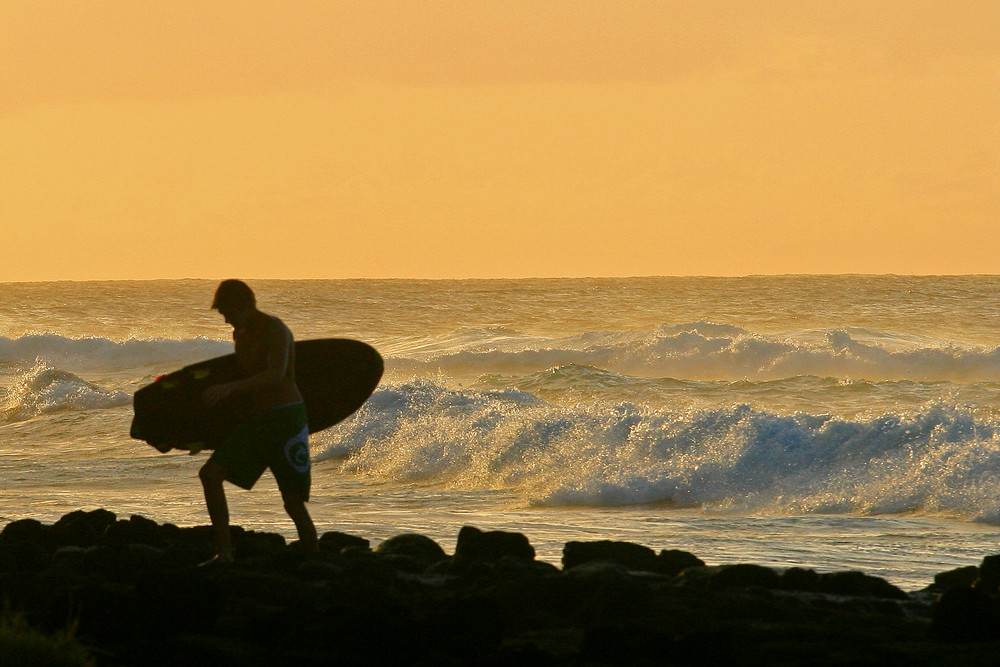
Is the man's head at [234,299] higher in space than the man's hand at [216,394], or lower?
higher

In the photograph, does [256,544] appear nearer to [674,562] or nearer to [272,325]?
[272,325]

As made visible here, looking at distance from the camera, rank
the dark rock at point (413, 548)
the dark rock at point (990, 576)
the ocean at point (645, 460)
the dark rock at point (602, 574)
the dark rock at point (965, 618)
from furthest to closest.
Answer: the ocean at point (645, 460) < the dark rock at point (413, 548) < the dark rock at point (990, 576) < the dark rock at point (602, 574) < the dark rock at point (965, 618)

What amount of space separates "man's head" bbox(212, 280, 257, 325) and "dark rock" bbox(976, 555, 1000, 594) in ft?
12.5

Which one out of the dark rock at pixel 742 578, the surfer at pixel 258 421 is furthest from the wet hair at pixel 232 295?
the dark rock at pixel 742 578

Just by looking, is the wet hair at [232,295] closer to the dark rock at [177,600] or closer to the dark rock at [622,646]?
the dark rock at [177,600]

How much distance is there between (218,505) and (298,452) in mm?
472

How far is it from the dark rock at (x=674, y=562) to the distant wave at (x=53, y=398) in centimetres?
1601

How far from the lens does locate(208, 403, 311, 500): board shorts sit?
639cm

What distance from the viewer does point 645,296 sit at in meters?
60.9

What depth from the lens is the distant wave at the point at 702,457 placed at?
11297mm

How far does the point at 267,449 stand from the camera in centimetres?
642

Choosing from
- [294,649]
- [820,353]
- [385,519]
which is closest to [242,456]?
[294,649]

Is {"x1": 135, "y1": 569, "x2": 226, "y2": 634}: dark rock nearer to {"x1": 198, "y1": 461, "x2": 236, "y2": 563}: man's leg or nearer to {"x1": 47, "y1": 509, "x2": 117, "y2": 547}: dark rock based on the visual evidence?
{"x1": 198, "y1": 461, "x2": 236, "y2": 563}: man's leg

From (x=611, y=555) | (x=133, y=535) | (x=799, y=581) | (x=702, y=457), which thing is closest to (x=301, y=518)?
(x=133, y=535)
